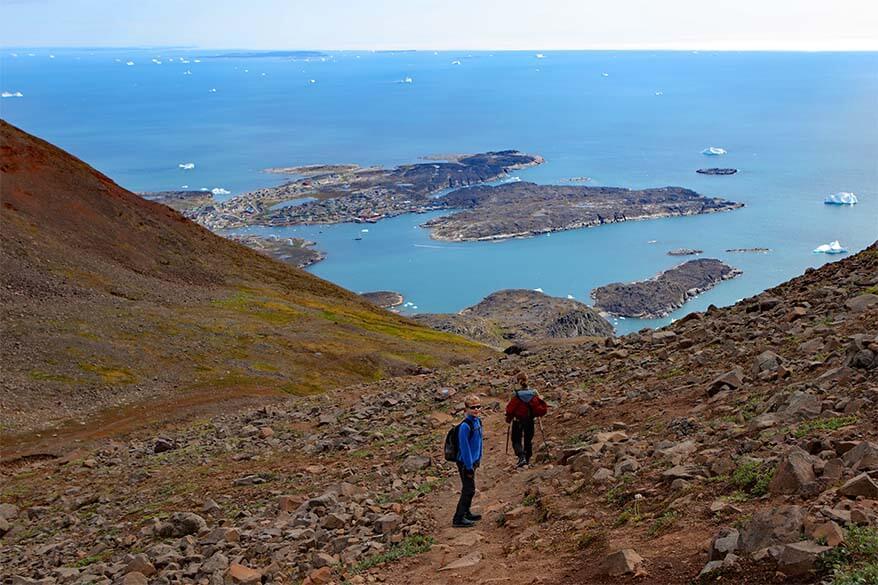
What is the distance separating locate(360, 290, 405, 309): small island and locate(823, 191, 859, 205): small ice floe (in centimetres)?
9371

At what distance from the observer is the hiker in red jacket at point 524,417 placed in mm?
18641

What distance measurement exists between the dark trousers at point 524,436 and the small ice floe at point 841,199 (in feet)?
531

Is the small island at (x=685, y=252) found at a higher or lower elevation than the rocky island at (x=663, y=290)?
higher

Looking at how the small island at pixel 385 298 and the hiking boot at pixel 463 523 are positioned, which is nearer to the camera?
the hiking boot at pixel 463 523

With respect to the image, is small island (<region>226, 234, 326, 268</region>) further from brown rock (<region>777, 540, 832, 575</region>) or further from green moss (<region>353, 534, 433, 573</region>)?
brown rock (<region>777, 540, 832, 575</region>)

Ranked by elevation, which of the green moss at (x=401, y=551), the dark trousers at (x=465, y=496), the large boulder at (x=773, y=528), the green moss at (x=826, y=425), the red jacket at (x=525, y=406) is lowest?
the green moss at (x=401, y=551)

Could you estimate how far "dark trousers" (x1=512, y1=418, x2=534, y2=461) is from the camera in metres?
18.7

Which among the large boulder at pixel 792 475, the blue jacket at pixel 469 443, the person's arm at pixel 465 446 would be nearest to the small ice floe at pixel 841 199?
the blue jacket at pixel 469 443

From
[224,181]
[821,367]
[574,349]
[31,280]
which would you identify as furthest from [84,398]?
[224,181]

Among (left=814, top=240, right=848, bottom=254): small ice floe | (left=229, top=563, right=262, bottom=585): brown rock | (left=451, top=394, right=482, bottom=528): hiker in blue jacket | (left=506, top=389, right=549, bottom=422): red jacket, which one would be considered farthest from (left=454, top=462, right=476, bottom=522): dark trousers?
(left=814, top=240, right=848, bottom=254): small ice floe

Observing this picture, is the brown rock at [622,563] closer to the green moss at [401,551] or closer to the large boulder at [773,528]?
the large boulder at [773,528]

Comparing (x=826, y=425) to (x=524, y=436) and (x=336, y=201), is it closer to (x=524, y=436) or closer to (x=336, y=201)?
(x=524, y=436)

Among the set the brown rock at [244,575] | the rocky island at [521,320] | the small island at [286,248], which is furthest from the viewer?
the small island at [286,248]

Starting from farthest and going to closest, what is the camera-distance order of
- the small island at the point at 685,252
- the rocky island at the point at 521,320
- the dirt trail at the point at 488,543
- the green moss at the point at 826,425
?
the small island at the point at 685,252
the rocky island at the point at 521,320
the green moss at the point at 826,425
the dirt trail at the point at 488,543
